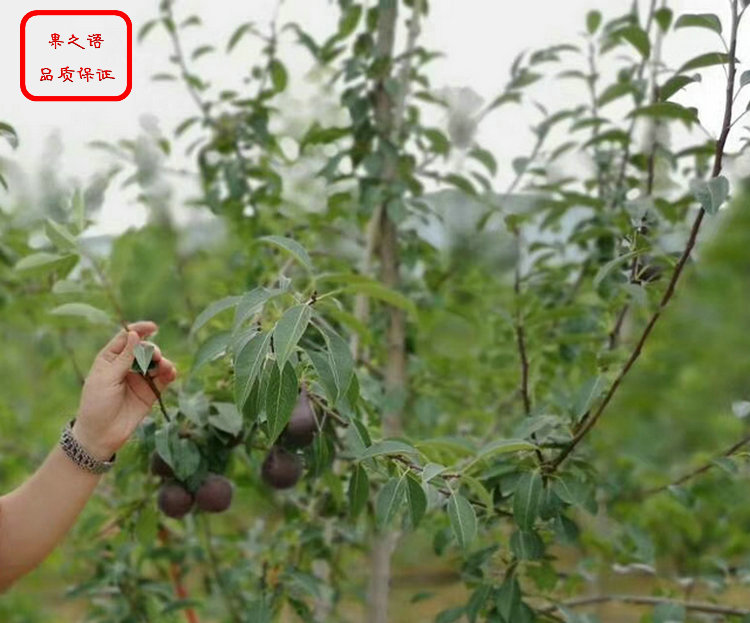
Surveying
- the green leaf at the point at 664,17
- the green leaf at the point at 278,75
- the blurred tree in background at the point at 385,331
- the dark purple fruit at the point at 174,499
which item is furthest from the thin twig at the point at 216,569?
the green leaf at the point at 664,17

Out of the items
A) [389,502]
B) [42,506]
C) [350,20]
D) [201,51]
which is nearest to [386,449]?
[389,502]

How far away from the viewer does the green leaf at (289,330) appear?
2.62 feet

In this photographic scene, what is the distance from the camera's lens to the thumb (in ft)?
3.17

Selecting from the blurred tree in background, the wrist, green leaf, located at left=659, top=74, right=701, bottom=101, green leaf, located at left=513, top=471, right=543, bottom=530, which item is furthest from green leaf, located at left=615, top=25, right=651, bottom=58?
the wrist

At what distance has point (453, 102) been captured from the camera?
1.71m

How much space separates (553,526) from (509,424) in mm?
783

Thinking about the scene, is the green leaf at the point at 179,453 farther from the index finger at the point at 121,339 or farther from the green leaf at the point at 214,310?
the green leaf at the point at 214,310

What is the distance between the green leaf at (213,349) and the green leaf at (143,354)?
0.04m

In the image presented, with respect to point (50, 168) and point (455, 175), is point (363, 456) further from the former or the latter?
point (50, 168)

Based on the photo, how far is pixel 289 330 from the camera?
809mm

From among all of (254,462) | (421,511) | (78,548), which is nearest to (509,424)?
(254,462)

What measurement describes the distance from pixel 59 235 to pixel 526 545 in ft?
1.91

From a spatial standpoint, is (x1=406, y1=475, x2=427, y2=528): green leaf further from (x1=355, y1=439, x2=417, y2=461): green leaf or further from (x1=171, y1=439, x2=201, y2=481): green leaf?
(x1=171, y1=439, x2=201, y2=481): green leaf

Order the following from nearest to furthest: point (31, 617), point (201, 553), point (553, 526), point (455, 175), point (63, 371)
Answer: point (553, 526)
point (455, 175)
point (201, 553)
point (63, 371)
point (31, 617)
